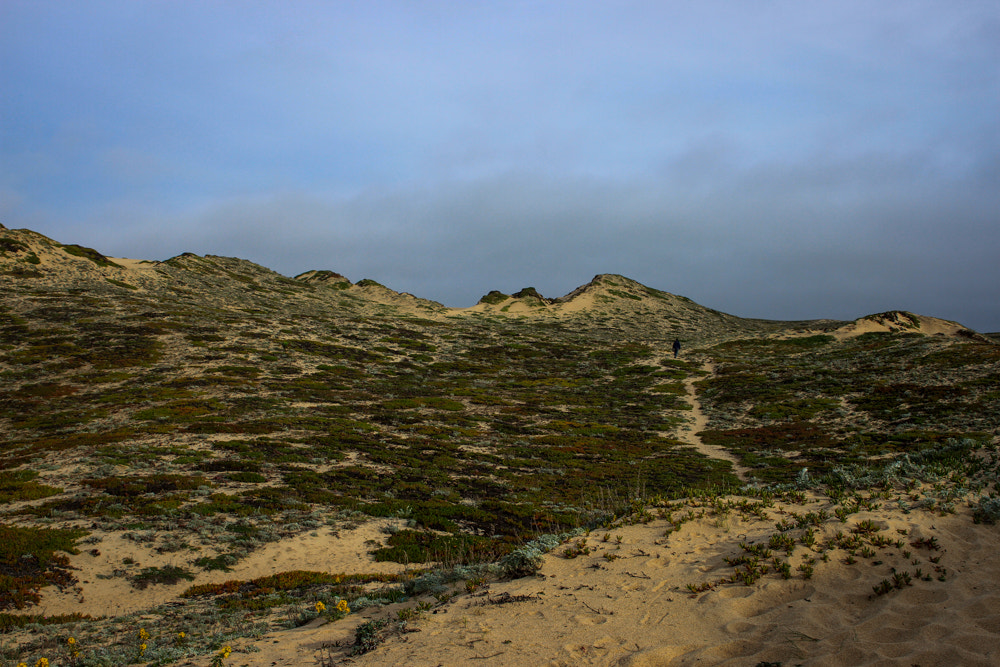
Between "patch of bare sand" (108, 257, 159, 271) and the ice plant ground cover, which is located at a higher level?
"patch of bare sand" (108, 257, 159, 271)

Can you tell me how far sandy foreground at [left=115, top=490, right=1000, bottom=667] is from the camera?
6.88 metres

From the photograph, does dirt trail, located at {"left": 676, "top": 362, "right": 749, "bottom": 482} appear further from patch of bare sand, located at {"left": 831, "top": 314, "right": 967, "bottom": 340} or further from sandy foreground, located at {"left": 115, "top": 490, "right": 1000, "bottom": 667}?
patch of bare sand, located at {"left": 831, "top": 314, "right": 967, "bottom": 340}

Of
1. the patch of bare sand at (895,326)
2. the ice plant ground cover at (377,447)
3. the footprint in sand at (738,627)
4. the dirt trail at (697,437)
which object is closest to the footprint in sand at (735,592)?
the ice plant ground cover at (377,447)

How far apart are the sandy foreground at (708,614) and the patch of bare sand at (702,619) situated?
26mm

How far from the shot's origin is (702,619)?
793 centimetres

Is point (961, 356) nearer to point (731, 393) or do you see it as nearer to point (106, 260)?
point (731, 393)

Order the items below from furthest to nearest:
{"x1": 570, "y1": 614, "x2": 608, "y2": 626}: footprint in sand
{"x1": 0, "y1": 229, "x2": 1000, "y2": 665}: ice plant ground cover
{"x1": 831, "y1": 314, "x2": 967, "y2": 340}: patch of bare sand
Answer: {"x1": 831, "y1": 314, "x2": 967, "y2": 340}: patch of bare sand, {"x1": 0, "y1": 229, "x2": 1000, "y2": 665}: ice plant ground cover, {"x1": 570, "y1": 614, "x2": 608, "y2": 626}: footprint in sand

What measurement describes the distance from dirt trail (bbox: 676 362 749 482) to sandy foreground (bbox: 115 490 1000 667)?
1651cm

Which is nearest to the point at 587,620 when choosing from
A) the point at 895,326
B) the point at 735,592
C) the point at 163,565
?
the point at 735,592

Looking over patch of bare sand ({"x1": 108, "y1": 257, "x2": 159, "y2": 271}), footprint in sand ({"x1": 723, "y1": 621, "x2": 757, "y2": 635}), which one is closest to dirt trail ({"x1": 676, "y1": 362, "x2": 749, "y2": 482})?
footprint in sand ({"x1": 723, "y1": 621, "x2": 757, "y2": 635})

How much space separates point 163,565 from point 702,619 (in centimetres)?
1443

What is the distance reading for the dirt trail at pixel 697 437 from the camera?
94.1 ft

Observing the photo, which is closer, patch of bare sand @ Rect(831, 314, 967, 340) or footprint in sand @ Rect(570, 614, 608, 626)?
footprint in sand @ Rect(570, 614, 608, 626)

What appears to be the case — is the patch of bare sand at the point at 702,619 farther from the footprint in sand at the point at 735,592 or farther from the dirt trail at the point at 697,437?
the dirt trail at the point at 697,437
